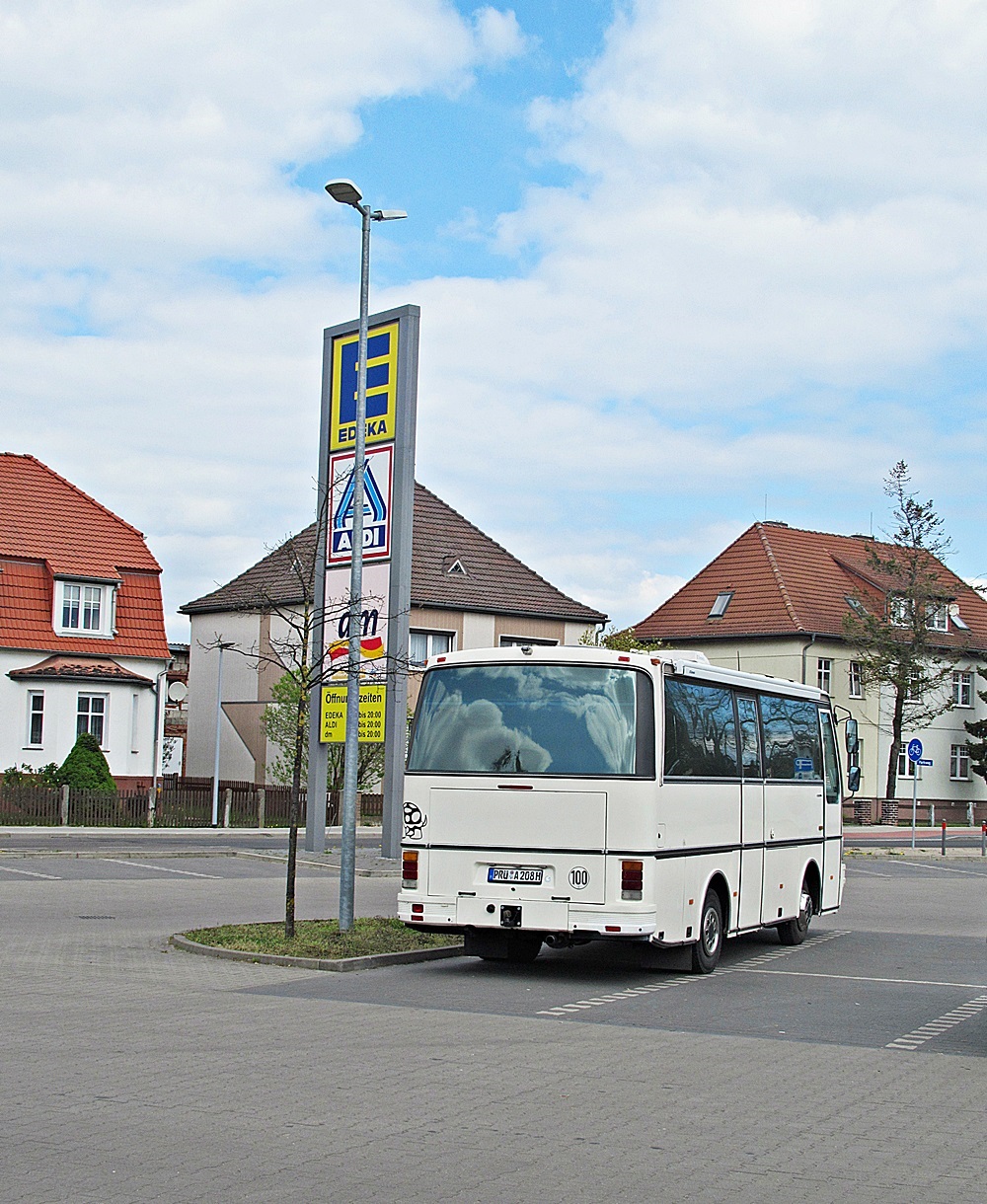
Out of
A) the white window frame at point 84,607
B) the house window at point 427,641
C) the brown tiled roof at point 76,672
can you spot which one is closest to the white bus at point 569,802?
the brown tiled roof at point 76,672

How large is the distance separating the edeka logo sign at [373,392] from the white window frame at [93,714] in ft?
74.5

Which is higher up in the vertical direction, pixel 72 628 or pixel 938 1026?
pixel 72 628

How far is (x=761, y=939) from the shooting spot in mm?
18391

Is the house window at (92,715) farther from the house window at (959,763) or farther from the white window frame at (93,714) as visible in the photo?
the house window at (959,763)

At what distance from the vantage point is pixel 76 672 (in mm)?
47031

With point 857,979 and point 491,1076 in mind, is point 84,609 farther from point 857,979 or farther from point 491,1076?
point 491,1076

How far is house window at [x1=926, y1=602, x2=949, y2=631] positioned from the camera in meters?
64.6

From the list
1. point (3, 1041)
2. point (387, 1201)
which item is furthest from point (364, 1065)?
point (387, 1201)

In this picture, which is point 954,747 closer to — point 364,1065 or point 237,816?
point 237,816

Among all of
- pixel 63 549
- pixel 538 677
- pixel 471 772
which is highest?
pixel 63 549

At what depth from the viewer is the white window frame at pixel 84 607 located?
4850 cm

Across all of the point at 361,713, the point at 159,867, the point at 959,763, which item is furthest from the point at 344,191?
the point at 959,763

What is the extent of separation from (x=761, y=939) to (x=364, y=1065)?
32.5ft

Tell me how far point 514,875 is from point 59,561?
3803 centimetres
